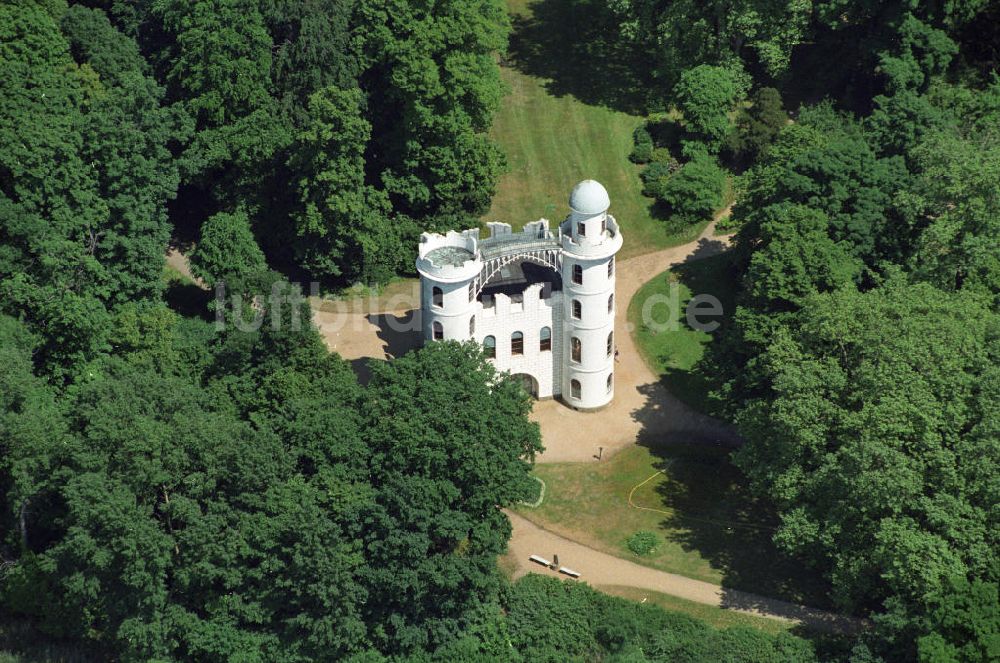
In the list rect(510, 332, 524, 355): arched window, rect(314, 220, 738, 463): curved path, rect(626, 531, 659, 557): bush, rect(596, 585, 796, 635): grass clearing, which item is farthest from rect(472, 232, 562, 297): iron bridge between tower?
rect(596, 585, 796, 635): grass clearing

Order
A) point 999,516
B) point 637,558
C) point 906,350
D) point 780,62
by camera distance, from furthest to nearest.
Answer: point 780,62
point 637,558
point 906,350
point 999,516

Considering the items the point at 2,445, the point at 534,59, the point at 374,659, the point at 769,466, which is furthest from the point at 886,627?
the point at 534,59

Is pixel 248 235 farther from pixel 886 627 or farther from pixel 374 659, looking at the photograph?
pixel 886 627

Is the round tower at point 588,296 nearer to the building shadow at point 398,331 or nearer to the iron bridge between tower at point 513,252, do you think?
the iron bridge between tower at point 513,252

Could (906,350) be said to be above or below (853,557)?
above

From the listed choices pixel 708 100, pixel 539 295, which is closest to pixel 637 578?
pixel 539 295

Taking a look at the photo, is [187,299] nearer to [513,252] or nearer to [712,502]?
[513,252]
